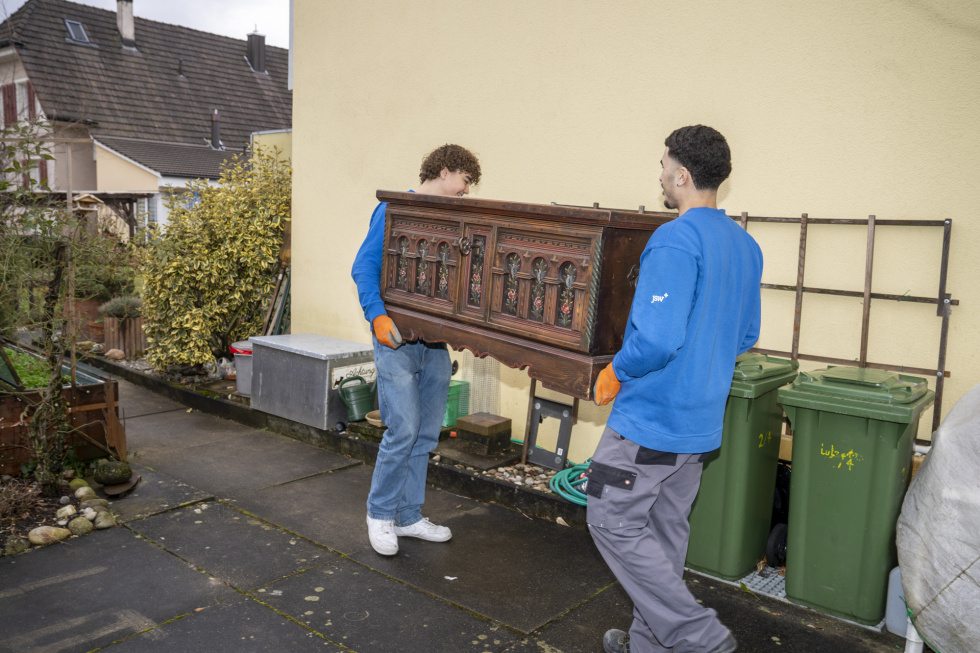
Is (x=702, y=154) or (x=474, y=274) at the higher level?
(x=702, y=154)

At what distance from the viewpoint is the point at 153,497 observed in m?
4.96

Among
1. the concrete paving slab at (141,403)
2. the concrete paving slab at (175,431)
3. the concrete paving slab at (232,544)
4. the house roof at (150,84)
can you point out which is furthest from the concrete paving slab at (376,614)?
the house roof at (150,84)

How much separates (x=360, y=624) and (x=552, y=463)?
2.35 m

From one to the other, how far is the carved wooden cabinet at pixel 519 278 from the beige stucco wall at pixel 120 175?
1542 centimetres

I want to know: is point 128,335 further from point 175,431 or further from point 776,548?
point 776,548

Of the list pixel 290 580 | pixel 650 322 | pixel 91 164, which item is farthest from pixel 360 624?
pixel 91 164

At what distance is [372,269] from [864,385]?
99.5 inches

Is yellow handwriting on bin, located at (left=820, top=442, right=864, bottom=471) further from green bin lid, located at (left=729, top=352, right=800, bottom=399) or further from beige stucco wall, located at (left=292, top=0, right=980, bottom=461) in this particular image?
beige stucco wall, located at (left=292, top=0, right=980, bottom=461)

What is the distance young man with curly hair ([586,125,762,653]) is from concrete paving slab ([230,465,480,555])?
1.98 meters

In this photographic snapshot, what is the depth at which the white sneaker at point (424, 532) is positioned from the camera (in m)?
4.33

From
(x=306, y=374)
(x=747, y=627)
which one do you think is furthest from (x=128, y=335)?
(x=747, y=627)

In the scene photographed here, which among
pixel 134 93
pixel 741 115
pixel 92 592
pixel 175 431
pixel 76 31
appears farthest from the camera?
pixel 76 31

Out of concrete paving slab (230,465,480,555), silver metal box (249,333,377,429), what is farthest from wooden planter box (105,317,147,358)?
concrete paving slab (230,465,480,555)

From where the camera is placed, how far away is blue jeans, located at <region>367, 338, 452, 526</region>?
156 inches
